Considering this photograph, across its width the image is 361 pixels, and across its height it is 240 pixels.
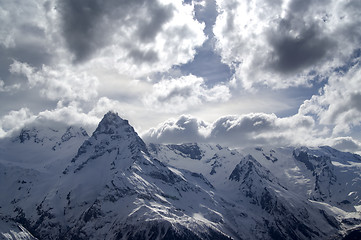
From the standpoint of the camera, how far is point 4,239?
189375 mm
